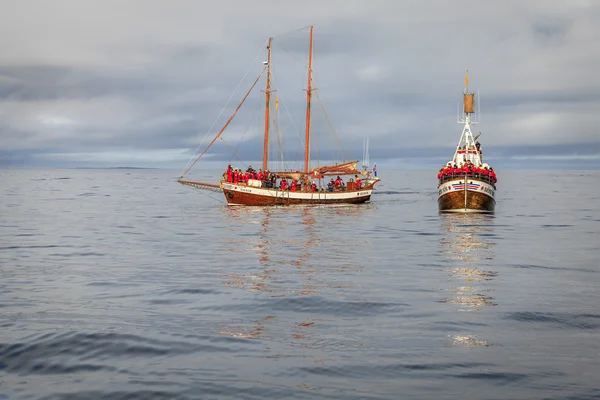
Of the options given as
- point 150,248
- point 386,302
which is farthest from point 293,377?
point 150,248

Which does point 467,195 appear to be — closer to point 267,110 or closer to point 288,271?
point 267,110

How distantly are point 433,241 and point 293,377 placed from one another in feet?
102

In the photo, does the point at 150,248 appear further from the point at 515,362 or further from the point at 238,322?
the point at 515,362

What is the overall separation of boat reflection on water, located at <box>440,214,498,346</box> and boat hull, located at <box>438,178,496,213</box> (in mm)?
3342

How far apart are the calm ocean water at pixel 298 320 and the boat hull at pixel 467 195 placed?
25384 mm

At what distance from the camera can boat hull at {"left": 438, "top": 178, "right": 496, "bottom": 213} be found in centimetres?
6662

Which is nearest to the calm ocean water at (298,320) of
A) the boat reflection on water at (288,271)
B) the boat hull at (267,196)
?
the boat reflection on water at (288,271)

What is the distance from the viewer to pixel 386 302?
2188 cm

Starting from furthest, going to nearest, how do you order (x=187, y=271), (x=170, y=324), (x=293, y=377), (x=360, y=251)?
(x=360, y=251) → (x=187, y=271) → (x=170, y=324) → (x=293, y=377)

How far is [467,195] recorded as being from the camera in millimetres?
66812

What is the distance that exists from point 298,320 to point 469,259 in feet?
56.2

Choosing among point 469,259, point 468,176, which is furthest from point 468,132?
point 469,259

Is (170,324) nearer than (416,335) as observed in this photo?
No

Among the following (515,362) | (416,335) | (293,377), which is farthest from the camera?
(416,335)
